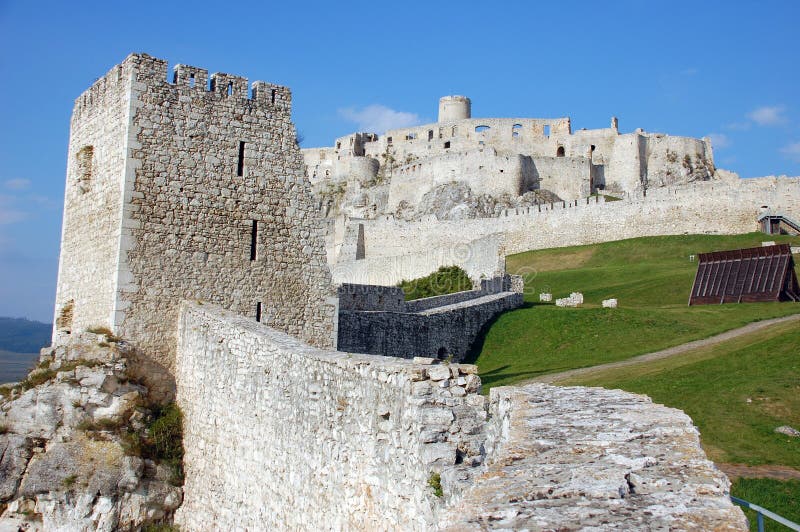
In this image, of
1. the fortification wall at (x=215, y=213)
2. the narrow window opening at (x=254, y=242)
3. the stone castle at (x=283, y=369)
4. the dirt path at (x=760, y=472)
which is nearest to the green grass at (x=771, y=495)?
the dirt path at (x=760, y=472)

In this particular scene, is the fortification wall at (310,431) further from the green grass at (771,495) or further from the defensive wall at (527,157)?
the defensive wall at (527,157)

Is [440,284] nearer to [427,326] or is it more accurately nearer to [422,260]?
[422,260]

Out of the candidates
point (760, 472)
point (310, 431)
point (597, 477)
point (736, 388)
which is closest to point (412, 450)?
point (310, 431)

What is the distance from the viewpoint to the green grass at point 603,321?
25.3 metres

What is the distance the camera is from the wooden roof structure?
3148 cm

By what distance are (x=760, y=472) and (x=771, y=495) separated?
1222mm

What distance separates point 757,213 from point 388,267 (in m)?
24.5

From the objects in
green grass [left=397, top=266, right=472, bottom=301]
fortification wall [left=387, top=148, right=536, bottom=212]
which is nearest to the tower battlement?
green grass [left=397, top=266, right=472, bottom=301]

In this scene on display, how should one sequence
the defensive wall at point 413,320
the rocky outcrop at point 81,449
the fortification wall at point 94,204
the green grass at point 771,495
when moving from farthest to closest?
the defensive wall at point 413,320 → the fortification wall at point 94,204 → the rocky outcrop at point 81,449 → the green grass at point 771,495

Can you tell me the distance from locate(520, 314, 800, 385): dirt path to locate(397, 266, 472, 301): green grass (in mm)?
18609

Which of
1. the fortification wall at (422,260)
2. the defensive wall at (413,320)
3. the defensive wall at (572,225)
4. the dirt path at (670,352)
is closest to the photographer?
the dirt path at (670,352)

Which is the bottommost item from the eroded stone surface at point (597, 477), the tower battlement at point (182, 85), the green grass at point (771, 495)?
the green grass at point (771, 495)

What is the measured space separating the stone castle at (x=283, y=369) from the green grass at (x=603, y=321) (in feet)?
7.48

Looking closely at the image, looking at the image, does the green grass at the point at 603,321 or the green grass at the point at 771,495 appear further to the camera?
the green grass at the point at 603,321
